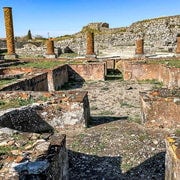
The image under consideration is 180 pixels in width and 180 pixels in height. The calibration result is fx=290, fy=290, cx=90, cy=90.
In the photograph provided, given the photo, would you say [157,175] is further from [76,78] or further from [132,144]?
[76,78]

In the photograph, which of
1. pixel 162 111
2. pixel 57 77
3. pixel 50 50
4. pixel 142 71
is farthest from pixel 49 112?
pixel 50 50

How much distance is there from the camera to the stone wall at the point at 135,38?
28.6 meters

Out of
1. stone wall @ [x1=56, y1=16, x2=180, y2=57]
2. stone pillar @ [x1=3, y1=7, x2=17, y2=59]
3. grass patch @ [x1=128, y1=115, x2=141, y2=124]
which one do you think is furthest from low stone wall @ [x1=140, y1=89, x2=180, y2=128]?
stone wall @ [x1=56, y1=16, x2=180, y2=57]

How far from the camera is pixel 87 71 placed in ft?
52.6

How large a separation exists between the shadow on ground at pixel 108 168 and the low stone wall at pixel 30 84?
4134 mm

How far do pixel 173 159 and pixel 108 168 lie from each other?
6.06 feet

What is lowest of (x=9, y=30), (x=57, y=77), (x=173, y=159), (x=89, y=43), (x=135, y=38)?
(x=57, y=77)

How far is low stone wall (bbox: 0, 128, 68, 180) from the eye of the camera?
345cm

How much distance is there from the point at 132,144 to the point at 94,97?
5.36 m

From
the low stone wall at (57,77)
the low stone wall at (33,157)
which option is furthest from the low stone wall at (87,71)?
the low stone wall at (33,157)

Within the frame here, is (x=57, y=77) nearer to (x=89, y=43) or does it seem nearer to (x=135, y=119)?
(x=135, y=119)

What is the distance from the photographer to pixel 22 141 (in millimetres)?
4484

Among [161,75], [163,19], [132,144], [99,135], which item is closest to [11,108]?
[99,135]

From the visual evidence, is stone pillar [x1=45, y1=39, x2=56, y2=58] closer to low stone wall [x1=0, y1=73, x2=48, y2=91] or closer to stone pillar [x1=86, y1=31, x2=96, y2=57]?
stone pillar [x1=86, y1=31, x2=96, y2=57]
